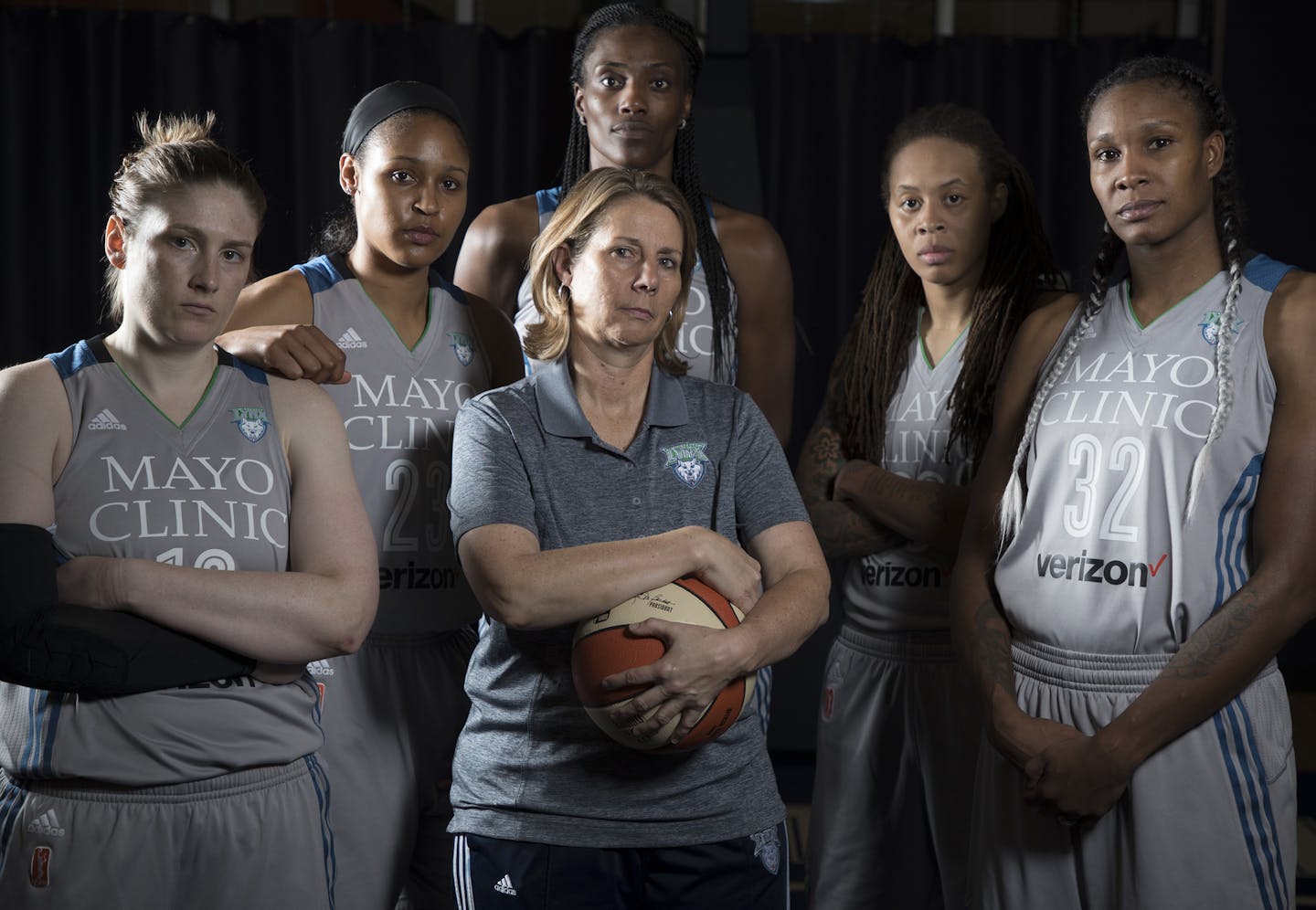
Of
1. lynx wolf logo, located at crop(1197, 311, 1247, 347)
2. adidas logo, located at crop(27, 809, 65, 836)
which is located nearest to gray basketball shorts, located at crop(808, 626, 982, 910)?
lynx wolf logo, located at crop(1197, 311, 1247, 347)

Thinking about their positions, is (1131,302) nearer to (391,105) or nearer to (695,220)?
(695,220)

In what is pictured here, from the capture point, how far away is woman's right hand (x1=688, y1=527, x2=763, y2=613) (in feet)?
5.57

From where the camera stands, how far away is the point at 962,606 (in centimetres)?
208

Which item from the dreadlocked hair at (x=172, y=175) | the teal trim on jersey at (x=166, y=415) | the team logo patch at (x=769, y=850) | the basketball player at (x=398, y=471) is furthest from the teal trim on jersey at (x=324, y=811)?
the dreadlocked hair at (x=172, y=175)

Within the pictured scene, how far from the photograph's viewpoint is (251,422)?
1.78 m

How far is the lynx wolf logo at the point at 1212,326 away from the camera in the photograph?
6.16 feet

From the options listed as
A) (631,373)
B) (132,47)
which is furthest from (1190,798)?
(132,47)

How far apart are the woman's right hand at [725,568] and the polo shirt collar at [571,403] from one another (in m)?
0.22

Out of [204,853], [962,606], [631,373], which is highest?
[631,373]

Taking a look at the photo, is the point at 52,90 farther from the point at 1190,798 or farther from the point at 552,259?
the point at 1190,798

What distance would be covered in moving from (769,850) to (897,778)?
0.73 m

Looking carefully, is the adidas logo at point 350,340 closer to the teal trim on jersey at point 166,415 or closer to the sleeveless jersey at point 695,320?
the sleeveless jersey at point 695,320

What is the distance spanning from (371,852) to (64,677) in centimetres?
84

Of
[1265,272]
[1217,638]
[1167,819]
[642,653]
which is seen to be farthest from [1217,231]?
[642,653]
